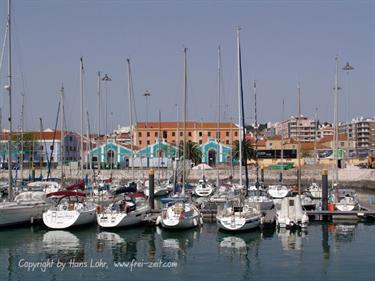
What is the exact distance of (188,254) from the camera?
2677 centimetres

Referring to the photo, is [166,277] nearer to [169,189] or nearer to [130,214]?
[130,214]

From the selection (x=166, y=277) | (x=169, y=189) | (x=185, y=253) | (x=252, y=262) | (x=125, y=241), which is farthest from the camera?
(x=169, y=189)

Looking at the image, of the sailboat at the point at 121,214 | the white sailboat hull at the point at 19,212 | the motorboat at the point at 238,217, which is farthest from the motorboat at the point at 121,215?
the motorboat at the point at 238,217

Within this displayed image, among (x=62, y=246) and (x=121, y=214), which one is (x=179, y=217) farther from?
(x=62, y=246)

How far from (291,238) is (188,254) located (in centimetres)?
696

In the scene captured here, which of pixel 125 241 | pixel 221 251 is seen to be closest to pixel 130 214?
pixel 125 241

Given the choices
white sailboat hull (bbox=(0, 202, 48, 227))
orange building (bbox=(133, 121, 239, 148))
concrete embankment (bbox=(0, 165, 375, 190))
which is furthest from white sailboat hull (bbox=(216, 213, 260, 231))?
orange building (bbox=(133, 121, 239, 148))

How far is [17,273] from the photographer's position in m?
23.2

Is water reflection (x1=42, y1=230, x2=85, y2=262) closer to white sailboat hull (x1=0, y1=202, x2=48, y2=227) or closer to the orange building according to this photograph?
white sailboat hull (x1=0, y1=202, x2=48, y2=227)

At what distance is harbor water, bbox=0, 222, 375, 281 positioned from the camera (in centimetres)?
2284

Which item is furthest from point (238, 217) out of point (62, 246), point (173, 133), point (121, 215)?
point (173, 133)

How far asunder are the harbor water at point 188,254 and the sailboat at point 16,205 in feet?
2.37

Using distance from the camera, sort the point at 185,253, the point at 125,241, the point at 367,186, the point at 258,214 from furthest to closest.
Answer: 1. the point at 367,186
2. the point at 258,214
3. the point at 125,241
4. the point at 185,253

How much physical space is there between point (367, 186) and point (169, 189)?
30706 mm
